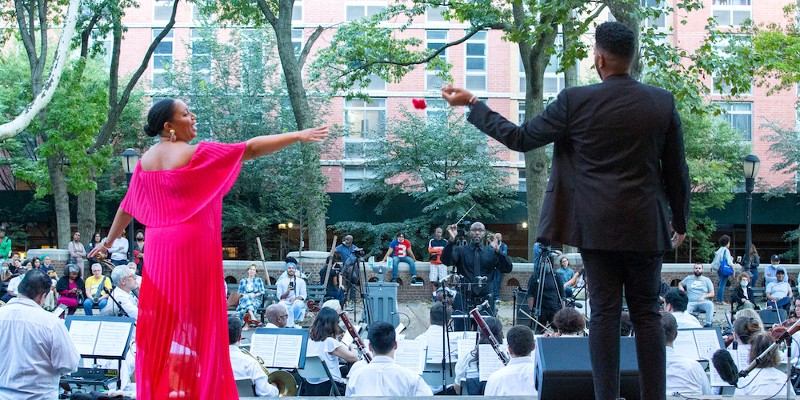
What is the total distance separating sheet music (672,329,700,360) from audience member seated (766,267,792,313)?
10.7 m

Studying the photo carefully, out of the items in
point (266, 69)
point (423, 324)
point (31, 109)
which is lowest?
point (423, 324)

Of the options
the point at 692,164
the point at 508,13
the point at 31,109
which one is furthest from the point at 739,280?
the point at 31,109

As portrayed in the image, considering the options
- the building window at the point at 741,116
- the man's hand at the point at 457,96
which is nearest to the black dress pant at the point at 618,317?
the man's hand at the point at 457,96

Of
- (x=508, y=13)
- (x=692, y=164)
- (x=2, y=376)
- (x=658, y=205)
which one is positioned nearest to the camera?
(x=658, y=205)

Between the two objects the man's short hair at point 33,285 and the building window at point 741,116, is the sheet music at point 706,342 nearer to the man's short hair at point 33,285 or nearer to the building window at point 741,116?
the man's short hair at point 33,285

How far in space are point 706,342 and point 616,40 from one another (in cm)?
526

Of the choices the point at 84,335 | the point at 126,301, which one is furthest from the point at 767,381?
the point at 126,301

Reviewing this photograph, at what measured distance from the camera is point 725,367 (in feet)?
22.9

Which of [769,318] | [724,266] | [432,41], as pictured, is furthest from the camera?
[432,41]

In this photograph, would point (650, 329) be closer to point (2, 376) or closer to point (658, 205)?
point (658, 205)

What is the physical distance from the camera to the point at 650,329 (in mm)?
3896

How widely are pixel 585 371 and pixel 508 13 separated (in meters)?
17.9

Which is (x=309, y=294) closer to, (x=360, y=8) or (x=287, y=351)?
(x=287, y=351)

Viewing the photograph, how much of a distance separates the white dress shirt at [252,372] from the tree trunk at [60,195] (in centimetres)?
1956
